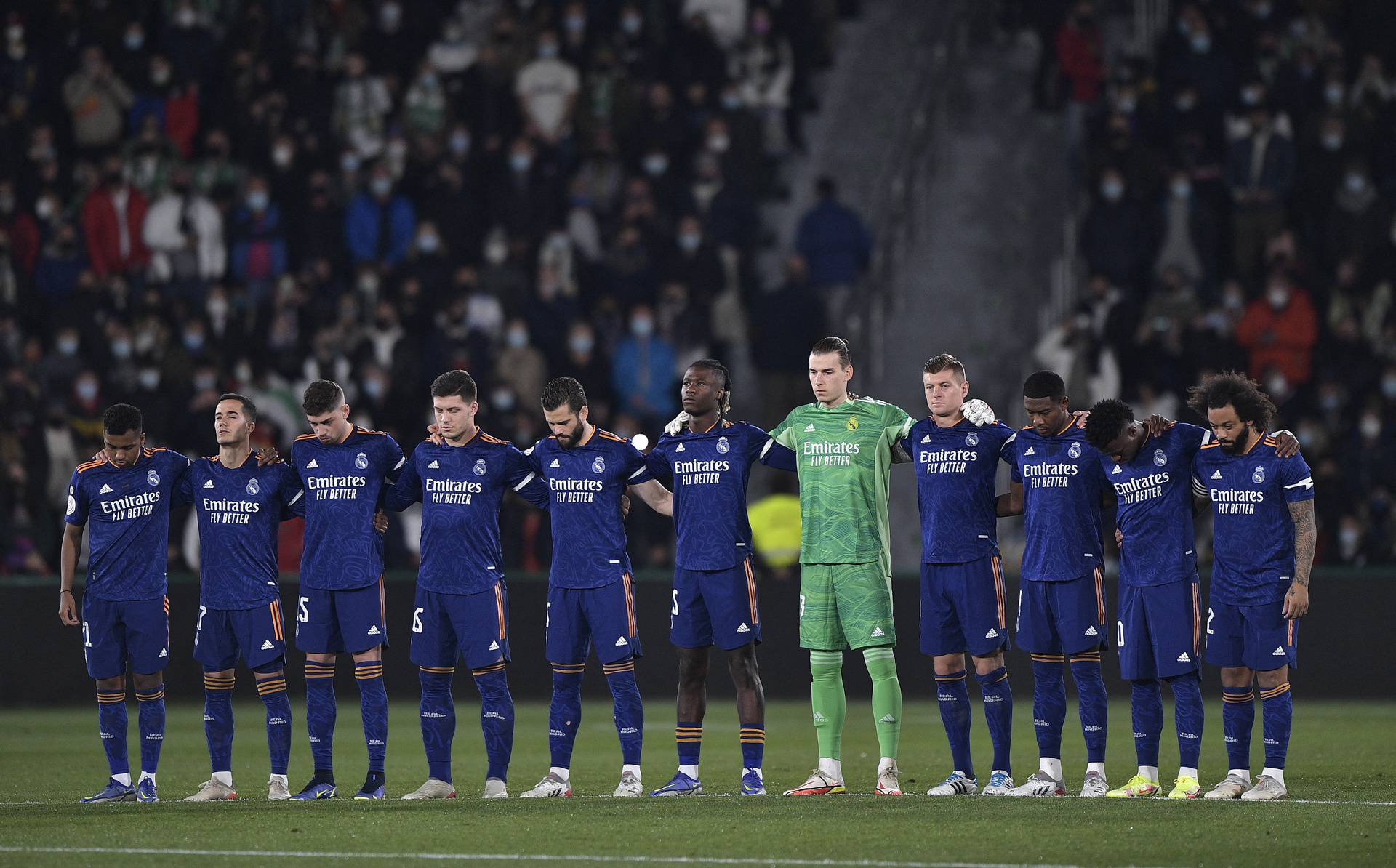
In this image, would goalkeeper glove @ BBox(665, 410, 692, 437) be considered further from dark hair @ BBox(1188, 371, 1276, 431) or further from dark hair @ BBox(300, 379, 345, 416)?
dark hair @ BBox(1188, 371, 1276, 431)

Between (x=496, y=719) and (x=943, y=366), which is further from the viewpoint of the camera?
(x=943, y=366)

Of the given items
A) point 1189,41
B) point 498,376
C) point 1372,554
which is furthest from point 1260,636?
point 1189,41

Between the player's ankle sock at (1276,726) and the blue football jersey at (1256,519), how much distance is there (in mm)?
554

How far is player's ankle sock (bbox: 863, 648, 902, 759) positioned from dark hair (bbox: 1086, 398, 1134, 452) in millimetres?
1767

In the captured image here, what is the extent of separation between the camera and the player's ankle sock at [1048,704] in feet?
40.2

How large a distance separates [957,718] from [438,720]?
10.2 feet

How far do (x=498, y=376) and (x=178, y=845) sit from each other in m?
12.7

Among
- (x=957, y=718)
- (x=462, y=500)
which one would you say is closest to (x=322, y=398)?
(x=462, y=500)

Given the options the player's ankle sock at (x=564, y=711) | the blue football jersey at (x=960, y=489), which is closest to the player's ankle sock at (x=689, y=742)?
the player's ankle sock at (x=564, y=711)

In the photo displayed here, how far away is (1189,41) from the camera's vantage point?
25.2 meters

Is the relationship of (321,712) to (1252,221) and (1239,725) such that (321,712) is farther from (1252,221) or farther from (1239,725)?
(1252,221)

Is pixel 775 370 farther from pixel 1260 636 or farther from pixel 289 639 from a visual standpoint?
pixel 1260 636

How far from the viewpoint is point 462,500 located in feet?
41.5

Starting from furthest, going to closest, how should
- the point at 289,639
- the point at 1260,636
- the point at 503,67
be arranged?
the point at 503,67 < the point at 289,639 < the point at 1260,636
